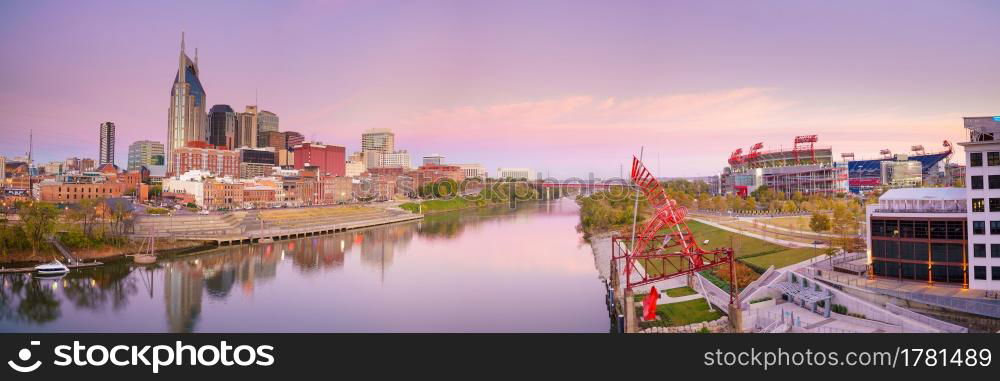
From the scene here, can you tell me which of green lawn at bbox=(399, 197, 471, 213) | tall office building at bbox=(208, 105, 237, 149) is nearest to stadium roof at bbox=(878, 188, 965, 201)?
green lawn at bbox=(399, 197, 471, 213)

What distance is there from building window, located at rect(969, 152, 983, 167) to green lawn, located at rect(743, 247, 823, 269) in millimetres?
4450

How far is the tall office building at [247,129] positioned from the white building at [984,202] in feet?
338

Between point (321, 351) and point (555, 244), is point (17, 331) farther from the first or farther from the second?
point (555, 244)

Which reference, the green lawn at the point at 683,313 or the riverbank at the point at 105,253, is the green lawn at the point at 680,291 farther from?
the riverbank at the point at 105,253

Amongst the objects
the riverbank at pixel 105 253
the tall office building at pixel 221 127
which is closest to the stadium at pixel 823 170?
the riverbank at pixel 105 253

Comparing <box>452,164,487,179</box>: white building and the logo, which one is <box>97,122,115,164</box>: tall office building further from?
the logo

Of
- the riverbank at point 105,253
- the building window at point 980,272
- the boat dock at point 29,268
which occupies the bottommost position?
the boat dock at point 29,268

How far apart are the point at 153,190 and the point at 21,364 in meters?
43.9

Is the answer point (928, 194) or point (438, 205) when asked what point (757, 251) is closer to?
point (928, 194)

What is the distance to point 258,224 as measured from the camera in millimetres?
31125

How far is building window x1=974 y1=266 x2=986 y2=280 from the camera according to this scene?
1125 centimetres

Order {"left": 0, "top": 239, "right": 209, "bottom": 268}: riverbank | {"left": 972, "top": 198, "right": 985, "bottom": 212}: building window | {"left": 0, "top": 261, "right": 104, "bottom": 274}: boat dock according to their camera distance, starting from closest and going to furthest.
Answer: {"left": 972, "top": 198, "right": 985, "bottom": 212}: building window < {"left": 0, "top": 261, "right": 104, "bottom": 274}: boat dock < {"left": 0, "top": 239, "right": 209, "bottom": 268}: riverbank

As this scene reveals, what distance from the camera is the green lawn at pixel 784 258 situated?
15227 millimetres

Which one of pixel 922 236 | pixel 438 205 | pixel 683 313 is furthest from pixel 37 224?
pixel 438 205
